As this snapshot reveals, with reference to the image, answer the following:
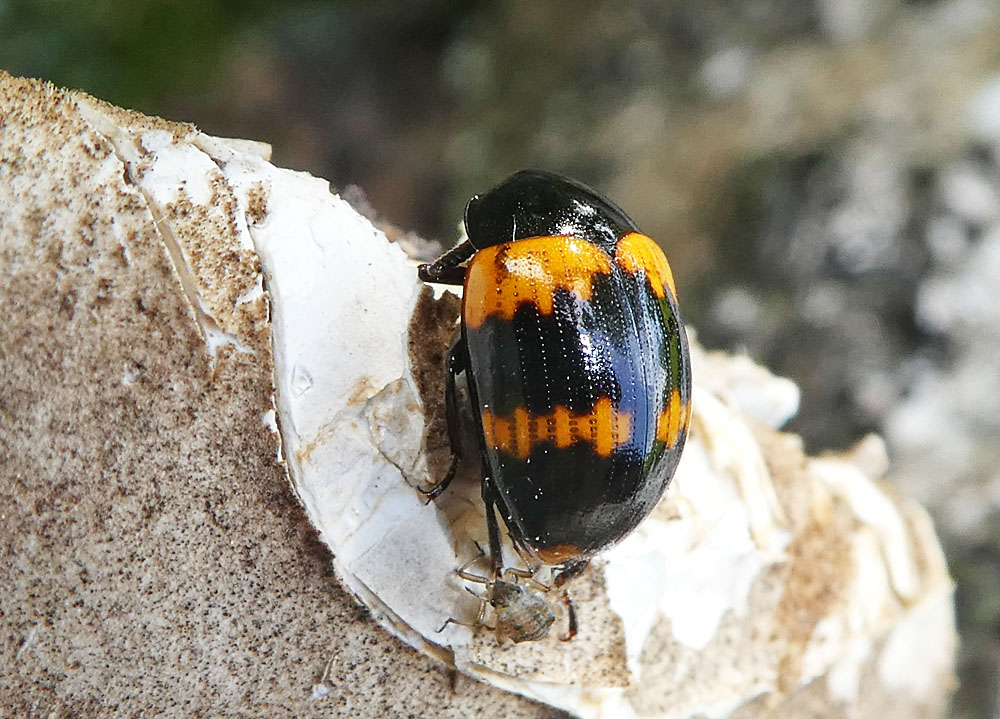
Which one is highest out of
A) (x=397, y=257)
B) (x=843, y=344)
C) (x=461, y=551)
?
(x=397, y=257)

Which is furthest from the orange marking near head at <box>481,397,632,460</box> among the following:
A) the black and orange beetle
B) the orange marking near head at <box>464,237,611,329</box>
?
the orange marking near head at <box>464,237,611,329</box>

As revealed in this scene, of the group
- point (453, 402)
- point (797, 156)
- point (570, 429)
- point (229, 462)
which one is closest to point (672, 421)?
point (570, 429)

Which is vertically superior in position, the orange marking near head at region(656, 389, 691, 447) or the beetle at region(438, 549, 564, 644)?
the orange marking near head at region(656, 389, 691, 447)

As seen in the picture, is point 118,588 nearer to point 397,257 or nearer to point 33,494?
point 33,494

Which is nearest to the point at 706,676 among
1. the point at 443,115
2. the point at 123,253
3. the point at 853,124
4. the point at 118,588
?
the point at 118,588

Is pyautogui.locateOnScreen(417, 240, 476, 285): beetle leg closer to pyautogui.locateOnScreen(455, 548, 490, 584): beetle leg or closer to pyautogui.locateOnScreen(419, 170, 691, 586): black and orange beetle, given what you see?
pyautogui.locateOnScreen(419, 170, 691, 586): black and orange beetle

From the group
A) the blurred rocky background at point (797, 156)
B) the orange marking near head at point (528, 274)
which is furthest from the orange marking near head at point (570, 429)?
the blurred rocky background at point (797, 156)

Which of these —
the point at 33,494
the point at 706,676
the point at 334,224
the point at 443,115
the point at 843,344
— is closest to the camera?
the point at 33,494
